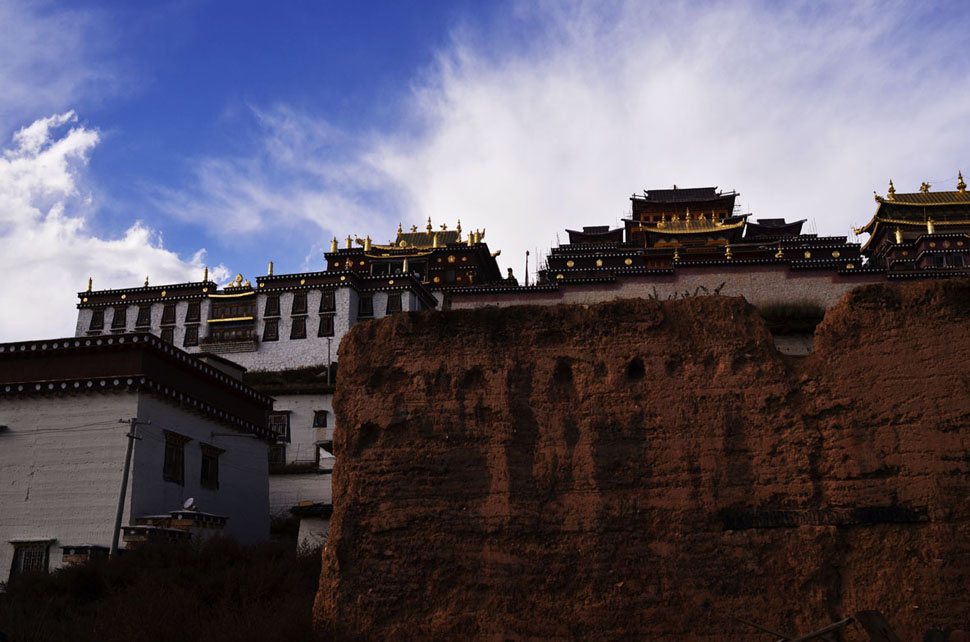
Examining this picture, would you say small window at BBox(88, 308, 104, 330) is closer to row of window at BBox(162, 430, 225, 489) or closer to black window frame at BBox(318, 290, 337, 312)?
black window frame at BBox(318, 290, 337, 312)

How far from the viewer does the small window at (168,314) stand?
52.9 m

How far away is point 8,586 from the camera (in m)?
17.6

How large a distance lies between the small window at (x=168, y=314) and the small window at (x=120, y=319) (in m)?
2.52

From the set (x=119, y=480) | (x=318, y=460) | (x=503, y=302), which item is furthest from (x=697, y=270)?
(x=119, y=480)

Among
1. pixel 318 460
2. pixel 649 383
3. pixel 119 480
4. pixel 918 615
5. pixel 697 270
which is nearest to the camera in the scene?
pixel 918 615

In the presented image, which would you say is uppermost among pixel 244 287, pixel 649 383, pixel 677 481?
pixel 244 287

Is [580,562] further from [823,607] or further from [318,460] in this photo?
[318,460]

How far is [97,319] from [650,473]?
5102 centimetres

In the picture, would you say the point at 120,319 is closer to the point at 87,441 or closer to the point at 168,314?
the point at 168,314

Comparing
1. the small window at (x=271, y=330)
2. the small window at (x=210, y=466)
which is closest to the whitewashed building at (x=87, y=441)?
the small window at (x=210, y=466)

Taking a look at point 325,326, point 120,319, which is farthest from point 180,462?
point 120,319

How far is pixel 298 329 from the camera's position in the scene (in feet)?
164

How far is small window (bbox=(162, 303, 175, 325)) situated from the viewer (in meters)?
52.9

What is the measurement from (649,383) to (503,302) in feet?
87.8
